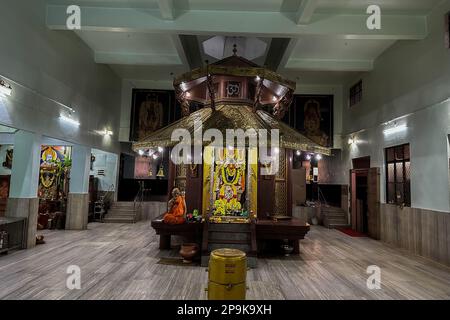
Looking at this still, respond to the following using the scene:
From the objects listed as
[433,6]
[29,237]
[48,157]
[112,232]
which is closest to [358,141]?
[433,6]

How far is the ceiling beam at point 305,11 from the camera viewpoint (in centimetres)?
551

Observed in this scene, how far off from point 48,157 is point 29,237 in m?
4.91

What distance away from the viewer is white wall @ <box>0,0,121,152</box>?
211 inches

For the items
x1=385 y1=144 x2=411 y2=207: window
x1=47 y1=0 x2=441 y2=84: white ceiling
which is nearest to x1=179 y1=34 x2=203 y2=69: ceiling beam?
x1=47 y1=0 x2=441 y2=84: white ceiling

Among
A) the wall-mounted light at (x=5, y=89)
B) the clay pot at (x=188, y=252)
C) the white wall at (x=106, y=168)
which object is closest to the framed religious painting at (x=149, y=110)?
the white wall at (x=106, y=168)

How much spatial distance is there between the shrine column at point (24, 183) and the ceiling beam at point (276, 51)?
23.6 ft

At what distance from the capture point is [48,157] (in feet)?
33.0

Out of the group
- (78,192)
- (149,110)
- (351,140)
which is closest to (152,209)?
(78,192)

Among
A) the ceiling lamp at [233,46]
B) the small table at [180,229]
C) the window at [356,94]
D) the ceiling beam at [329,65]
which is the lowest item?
Answer: the small table at [180,229]

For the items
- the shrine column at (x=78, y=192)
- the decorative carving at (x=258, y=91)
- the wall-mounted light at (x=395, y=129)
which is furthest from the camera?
the shrine column at (x=78, y=192)

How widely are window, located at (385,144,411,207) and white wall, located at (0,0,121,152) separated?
9.43 meters

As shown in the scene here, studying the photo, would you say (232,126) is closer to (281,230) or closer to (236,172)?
(236,172)

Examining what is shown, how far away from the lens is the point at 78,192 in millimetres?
8633

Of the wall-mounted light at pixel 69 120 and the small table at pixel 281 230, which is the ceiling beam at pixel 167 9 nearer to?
the wall-mounted light at pixel 69 120
